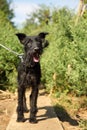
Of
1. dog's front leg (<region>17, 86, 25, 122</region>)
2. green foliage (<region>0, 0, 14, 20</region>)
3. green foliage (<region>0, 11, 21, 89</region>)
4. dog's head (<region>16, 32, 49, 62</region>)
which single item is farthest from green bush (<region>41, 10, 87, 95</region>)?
green foliage (<region>0, 0, 14, 20</region>)

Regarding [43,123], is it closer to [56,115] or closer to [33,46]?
[56,115]

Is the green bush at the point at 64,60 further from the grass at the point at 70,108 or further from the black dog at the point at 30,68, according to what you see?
the black dog at the point at 30,68

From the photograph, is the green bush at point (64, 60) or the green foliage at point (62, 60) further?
the green foliage at point (62, 60)

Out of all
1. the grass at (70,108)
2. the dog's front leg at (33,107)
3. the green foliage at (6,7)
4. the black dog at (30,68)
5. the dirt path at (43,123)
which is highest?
the green foliage at (6,7)

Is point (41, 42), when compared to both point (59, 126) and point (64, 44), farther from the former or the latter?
point (64, 44)

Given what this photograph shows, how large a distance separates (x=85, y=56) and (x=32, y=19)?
4875 centimetres

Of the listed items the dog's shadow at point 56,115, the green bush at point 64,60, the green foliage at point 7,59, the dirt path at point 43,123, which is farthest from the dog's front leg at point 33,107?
the green foliage at point 7,59

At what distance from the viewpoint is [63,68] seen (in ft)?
41.1

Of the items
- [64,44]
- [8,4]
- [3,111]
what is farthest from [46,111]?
[8,4]

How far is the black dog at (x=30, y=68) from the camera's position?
7734 mm

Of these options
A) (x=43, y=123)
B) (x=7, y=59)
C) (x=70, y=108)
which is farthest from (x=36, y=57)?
(x=7, y=59)

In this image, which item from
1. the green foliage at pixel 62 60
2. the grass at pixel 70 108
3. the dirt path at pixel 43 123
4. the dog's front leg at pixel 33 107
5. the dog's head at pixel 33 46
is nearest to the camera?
the dog's head at pixel 33 46

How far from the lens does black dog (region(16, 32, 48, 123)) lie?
7.73m

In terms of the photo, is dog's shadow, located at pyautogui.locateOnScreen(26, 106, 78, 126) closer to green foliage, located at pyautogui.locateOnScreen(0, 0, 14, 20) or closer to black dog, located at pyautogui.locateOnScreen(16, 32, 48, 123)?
black dog, located at pyautogui.locateOnScreen(16, 32, 48, 123)
